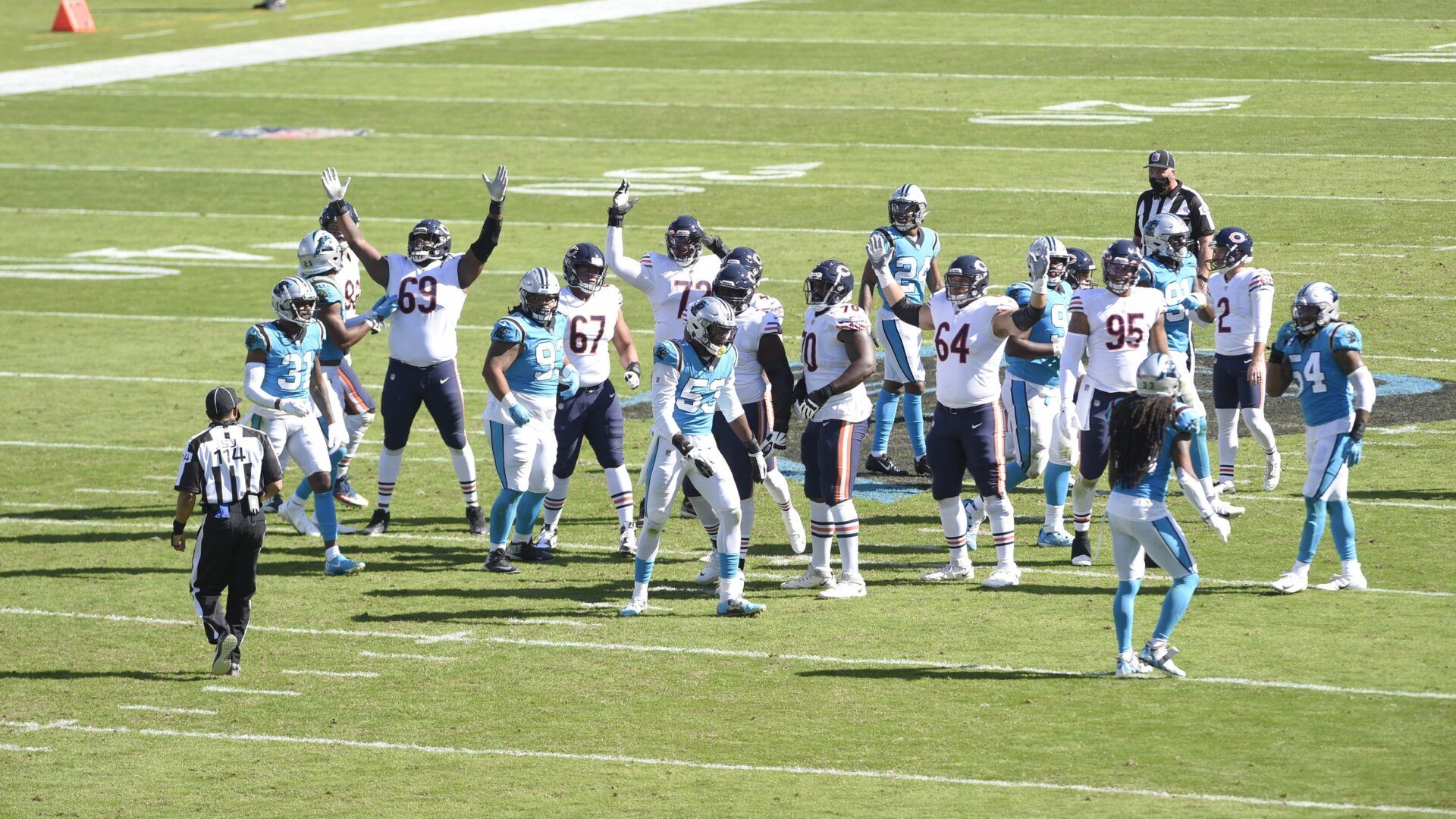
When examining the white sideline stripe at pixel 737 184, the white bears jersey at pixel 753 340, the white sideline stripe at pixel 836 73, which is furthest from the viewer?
the white sideline stripe at pixel 836 73

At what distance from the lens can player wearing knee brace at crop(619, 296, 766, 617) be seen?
35.5 feet

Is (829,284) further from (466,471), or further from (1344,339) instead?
(466,471)

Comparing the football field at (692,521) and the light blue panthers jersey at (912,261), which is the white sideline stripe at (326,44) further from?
the light blue panthers jersey at (912,261)

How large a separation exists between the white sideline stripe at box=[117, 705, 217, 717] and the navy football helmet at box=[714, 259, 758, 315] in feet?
11.5

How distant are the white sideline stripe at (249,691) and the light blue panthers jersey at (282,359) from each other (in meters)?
2.34

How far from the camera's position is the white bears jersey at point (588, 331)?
12477mm

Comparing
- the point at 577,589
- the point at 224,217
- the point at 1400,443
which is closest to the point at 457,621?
the point at 577,589

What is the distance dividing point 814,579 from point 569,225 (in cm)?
1227

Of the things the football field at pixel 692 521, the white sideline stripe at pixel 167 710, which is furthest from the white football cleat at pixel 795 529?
the white sideline stripe at pixel 167 710

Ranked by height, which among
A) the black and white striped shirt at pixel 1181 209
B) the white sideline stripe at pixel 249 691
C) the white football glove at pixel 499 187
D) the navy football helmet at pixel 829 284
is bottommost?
the white sideline stripe at pixel 249 691

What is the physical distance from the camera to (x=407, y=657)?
10.7m

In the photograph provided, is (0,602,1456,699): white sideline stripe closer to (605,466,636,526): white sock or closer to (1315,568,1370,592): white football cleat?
(605,466,636,526): white sock

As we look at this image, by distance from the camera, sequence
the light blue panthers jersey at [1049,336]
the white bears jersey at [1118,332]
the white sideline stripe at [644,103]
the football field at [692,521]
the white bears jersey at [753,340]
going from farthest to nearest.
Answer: the white sideline stripe at [644,103]
the light blue panthers jersey at [1049,336]
the white bears jersey at [753,340]
the white bears jersey at [1118,332]
the football field at [692,521]

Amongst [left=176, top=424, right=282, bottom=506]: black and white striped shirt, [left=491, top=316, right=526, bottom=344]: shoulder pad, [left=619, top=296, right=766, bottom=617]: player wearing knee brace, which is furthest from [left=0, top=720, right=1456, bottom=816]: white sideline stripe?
[left=491, top=316, right=526, bottom=344]: shoulder pad
